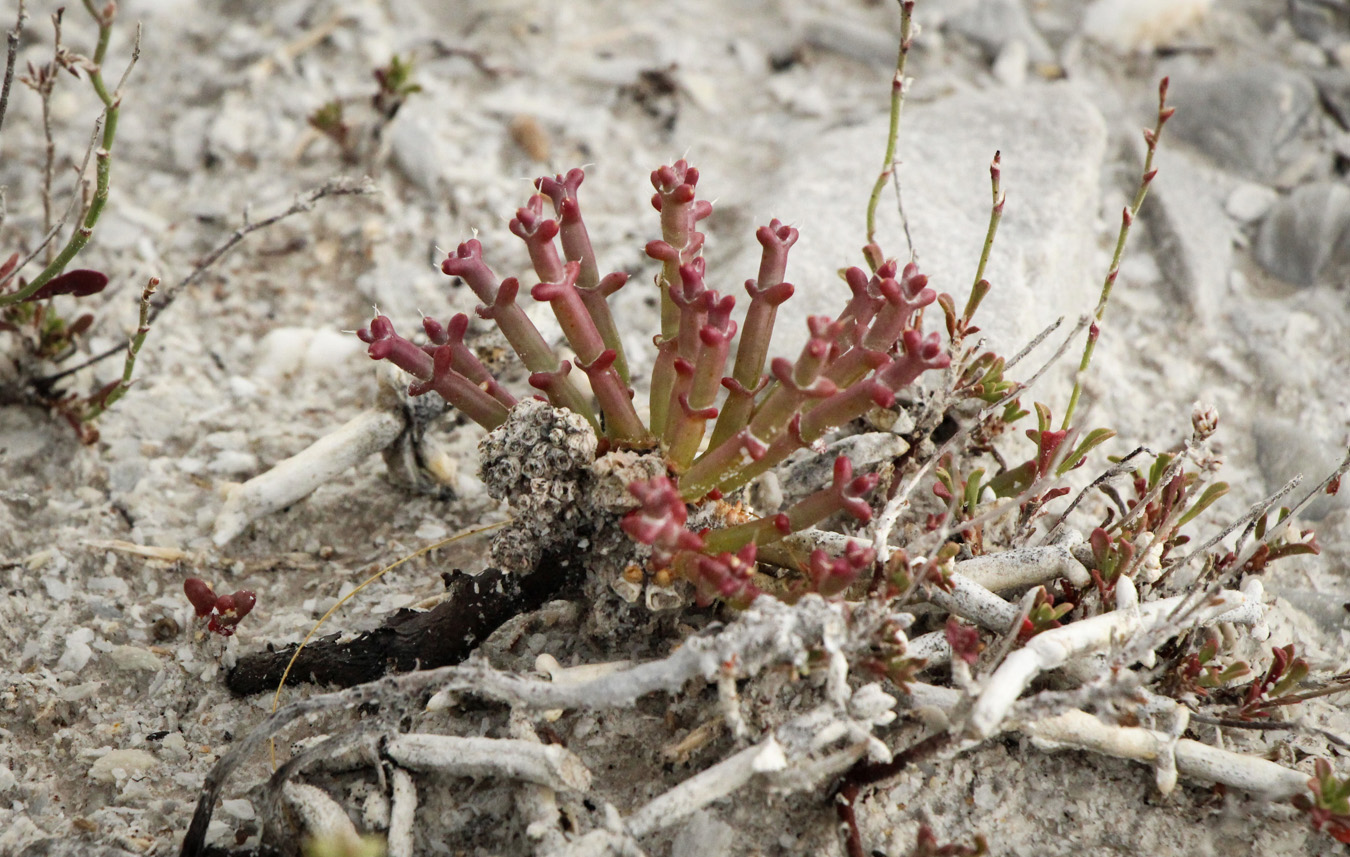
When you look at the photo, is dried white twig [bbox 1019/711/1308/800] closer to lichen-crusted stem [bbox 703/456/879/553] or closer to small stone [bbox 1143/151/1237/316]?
lichen-crusted stem [bbox 703/456/879/553]

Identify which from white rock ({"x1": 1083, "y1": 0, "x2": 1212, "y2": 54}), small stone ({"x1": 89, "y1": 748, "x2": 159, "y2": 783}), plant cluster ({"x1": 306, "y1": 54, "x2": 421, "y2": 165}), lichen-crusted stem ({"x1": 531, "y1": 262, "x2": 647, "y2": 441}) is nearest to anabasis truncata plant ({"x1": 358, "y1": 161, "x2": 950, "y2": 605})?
lichen-crusted stem ({"x1": 531, "y1": 262, "x2": 647, "y2": 441})

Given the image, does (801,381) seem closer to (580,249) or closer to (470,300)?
(580,249)

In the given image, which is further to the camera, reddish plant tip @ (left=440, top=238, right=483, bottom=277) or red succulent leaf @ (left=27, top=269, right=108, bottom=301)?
red succulent leaf @ (left=27, top=269, right=108, bottom=301)

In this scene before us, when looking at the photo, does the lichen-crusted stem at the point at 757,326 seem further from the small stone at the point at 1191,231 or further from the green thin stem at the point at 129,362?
the small stone at the point at 1191,231

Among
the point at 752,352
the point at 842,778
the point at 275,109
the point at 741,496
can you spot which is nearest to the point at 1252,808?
the point at 842,778

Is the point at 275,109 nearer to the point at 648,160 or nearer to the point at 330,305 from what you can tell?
the point at 330,305
